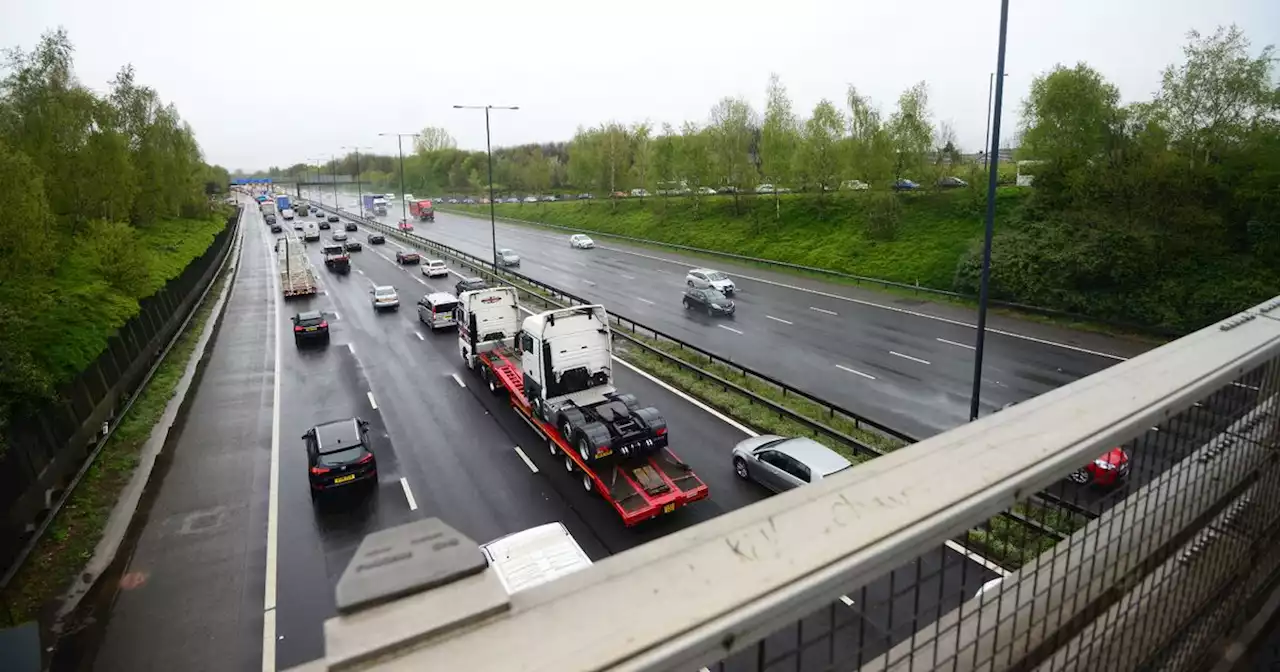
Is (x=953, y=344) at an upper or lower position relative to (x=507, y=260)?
lower

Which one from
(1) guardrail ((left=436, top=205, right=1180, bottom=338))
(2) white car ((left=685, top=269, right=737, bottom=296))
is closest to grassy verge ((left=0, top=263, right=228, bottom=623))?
(2) white car ((left=685, top=269, right=737, bottom=296))

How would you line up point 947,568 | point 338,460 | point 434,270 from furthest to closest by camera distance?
point 434,270, point 338,460, point 947,568

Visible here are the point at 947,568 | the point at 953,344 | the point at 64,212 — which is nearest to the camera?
the point at 947,568

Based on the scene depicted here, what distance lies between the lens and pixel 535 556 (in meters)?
10.9

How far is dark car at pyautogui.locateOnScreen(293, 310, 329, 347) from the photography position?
93.7ft

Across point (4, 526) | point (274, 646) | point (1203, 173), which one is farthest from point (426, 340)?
point (1203, 173)

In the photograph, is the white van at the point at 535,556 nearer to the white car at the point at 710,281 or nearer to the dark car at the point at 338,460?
the dark car at the point at 338,460

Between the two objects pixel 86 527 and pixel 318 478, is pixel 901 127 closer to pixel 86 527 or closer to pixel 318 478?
pixel 318 478

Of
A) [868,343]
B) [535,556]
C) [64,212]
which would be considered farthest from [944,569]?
[64,212]

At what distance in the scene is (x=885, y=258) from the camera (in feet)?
142

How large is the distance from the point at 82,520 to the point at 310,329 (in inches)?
583

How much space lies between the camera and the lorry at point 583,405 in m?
14.4

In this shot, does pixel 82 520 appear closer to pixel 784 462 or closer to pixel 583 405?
pixel 583 405

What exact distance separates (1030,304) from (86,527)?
35329 mm
